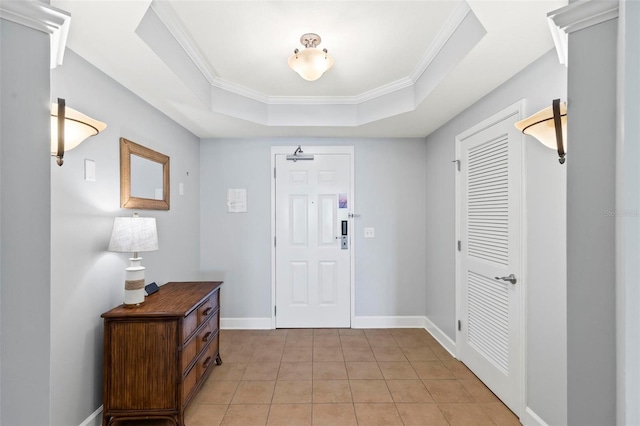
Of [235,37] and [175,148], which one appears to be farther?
[175,148]

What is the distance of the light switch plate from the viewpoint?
1.77 meters

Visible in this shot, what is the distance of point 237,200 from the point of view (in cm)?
359

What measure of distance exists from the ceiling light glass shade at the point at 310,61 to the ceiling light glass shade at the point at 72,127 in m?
1.17

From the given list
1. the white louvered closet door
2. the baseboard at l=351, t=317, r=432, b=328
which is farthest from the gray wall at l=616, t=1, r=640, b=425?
the baseboard at l=351, t=317, r=432, b=328

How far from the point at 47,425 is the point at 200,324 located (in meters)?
1.50

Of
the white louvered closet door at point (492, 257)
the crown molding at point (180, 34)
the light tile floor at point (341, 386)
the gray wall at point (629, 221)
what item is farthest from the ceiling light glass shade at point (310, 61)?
the light tile floor at point (341, 386)

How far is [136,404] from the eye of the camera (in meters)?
1.79

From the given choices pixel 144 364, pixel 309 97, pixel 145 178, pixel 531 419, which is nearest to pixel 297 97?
pixel 309 97

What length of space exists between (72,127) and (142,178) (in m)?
0.90

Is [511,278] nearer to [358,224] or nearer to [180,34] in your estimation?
[358,224]

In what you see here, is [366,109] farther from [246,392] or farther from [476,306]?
[246,392]

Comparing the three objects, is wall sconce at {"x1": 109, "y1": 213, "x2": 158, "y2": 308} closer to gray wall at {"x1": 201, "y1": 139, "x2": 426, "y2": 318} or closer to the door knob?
gray wall at {"x1": 201, "y1": 139, "x2": 426, "y2": 318}

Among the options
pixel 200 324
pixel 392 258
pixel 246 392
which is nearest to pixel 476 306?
pixel 392 258

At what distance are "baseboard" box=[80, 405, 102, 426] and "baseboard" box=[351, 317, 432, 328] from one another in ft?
8.02
